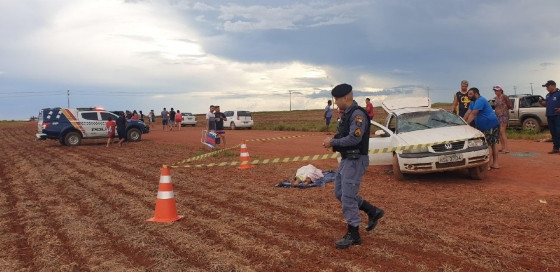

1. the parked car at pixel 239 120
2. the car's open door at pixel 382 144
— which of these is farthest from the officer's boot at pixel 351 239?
the parked car at pixel 239 120

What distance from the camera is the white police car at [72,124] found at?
20438 mm

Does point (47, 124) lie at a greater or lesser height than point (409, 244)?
greater

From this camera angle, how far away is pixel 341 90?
4.68 meters

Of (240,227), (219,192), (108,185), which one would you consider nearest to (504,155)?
(219,192)

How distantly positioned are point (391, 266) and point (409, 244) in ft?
2.41

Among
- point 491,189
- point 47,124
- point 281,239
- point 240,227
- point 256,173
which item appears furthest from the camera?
point 47,124

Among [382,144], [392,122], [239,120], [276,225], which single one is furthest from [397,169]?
[239,120]

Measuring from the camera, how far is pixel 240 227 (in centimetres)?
566

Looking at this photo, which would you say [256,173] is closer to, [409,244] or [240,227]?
[240,227]

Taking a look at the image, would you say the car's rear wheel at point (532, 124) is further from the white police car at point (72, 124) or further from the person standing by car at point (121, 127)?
the white police car at point (72, 124)

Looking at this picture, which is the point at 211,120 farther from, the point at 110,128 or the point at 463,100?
the point at 463,100

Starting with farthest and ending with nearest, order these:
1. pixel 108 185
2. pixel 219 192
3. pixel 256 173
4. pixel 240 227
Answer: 1. pixel 256 173
2. pixel 108 185
3. pixel 219 192
4. pixel 240 227

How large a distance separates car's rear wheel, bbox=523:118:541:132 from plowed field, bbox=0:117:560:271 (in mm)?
9124

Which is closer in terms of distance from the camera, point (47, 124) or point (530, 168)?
point (530, 168)
